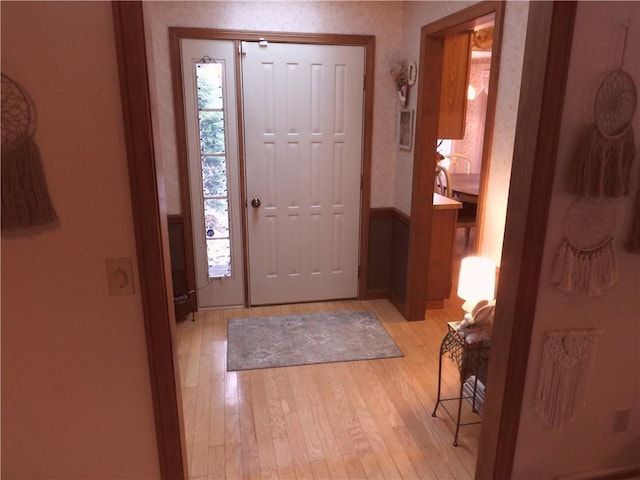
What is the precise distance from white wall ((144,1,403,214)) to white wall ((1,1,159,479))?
6.42ft

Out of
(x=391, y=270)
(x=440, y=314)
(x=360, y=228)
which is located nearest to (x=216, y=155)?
(x=360, y=228)

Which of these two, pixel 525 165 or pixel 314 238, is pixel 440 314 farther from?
pixel 525 165

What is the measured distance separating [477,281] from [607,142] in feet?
3.48

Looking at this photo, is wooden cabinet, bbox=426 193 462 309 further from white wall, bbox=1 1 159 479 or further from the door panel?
white wall, bbox=1 1 159 479

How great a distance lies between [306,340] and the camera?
3312 mm

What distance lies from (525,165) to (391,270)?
2524 millimetres

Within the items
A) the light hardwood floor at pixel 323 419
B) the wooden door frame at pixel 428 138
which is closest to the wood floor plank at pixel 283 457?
the light hardwood floor at pixel 323 419

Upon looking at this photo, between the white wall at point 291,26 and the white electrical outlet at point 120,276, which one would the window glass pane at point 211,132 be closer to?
the white wall at point 291,26

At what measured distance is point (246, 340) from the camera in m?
3.31

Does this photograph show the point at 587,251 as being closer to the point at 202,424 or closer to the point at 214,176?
the point at 202,424

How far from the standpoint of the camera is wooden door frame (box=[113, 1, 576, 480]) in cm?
129

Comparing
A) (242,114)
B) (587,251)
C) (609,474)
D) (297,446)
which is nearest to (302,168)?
(242,114)

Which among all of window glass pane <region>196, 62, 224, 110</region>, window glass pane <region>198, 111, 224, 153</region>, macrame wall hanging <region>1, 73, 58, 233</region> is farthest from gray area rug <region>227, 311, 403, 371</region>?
macrame wall hanging <region>1, 73, 58, 233</region>

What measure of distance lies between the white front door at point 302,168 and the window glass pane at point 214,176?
0.61ft
